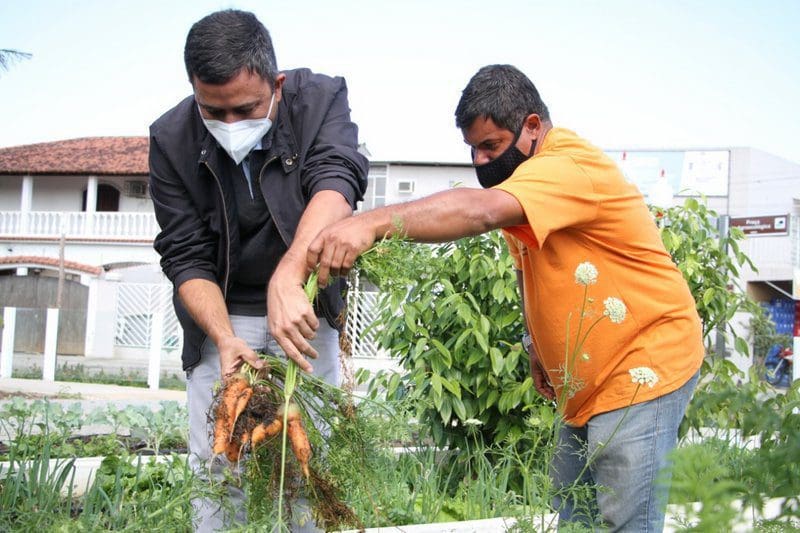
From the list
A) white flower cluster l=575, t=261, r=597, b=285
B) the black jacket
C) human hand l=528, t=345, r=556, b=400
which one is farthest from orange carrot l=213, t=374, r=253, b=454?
human hand l=528, t=345, r=556, b=400

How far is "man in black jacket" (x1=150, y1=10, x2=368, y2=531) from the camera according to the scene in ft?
8.29

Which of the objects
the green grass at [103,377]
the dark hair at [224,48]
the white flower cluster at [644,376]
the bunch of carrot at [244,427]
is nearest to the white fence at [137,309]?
the green grass at [103,377]

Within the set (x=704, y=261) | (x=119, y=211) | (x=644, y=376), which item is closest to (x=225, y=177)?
(x=644, y=376)

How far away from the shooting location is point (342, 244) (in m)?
2.02

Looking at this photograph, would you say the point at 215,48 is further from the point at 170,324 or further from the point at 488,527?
the point at 170,324

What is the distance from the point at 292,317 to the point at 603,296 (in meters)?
1.08

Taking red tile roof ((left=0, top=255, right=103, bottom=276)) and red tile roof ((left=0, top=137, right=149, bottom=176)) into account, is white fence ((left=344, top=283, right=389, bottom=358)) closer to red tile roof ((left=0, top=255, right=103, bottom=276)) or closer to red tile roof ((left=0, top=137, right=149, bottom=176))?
red tile roof ((left=0, top=255, right=103, bottom=276))

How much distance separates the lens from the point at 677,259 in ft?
16.7

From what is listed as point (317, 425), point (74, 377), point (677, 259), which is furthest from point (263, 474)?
point (74, 377)

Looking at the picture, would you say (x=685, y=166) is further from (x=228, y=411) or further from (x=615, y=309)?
(x=228, y=411)

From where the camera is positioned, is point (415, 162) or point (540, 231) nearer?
point (540, 231)

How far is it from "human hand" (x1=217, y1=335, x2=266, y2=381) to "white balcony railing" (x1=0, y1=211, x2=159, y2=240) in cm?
2848

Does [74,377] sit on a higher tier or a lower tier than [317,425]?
lower

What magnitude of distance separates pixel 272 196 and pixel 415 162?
32.3 meters
